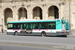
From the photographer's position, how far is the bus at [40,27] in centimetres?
2091

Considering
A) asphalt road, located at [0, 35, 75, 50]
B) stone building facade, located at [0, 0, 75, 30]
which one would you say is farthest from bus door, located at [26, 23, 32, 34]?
stone building facade, located at [0, 0, 75, 30]

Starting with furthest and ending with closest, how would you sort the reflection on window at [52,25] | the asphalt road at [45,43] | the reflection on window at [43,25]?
the reflection on window at [43,25]
the reflection on window at [52,25]
the asphalt road at [45,43]

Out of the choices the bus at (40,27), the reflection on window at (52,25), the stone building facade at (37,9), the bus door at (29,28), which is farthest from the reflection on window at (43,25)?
the stone building facade at (37,9)

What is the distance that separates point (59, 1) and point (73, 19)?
20.7 ft

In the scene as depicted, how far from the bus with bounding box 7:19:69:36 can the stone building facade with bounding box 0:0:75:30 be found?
11462mm

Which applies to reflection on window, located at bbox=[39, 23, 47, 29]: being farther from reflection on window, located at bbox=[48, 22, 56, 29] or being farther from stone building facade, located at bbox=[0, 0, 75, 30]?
stone building facade, located at bbox=[0, 0, 75, 30]

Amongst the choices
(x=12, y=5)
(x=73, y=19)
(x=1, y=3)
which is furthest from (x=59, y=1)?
(x=1, y=3)

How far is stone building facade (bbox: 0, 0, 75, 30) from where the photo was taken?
112 feet

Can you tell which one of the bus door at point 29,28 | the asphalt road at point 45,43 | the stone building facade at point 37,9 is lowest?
the asphalt road at point 45,43

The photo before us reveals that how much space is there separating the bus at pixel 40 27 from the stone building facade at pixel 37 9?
37.6 feet

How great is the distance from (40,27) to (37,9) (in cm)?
1715

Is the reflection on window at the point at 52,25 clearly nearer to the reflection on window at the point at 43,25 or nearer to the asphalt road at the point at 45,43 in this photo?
the reflection on window at the point at 43,25

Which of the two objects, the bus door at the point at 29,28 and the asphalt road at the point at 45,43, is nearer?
the asphalt road at the point at 45,43

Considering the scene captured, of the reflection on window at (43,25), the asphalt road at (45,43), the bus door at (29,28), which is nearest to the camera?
the asphalt road at (45,43)
